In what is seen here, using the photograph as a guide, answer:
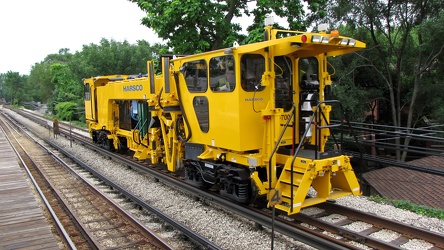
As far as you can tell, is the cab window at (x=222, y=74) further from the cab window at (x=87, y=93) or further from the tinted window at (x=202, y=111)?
the cab window at (x=87, y=93)

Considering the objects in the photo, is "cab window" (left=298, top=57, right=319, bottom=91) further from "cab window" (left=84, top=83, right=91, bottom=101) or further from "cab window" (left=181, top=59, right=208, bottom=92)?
"cab window" (left=84, top=83, right=91, bottom=101)

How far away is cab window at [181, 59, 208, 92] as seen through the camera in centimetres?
771

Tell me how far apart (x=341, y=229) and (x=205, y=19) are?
1064 centimetres

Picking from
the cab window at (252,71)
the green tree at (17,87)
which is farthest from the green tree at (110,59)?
the green tree at (17,87)

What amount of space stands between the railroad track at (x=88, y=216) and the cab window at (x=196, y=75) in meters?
3.10

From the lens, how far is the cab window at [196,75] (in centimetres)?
771

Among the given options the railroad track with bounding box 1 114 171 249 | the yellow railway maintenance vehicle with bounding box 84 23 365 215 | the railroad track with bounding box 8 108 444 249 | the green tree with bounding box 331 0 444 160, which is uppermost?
the green tree with bounding box 331 0 444 160

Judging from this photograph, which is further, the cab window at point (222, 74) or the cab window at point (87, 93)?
the cab window at point (87, 93)

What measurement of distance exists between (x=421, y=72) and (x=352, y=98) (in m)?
4.17

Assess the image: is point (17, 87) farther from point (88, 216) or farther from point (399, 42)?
point (88, 216)

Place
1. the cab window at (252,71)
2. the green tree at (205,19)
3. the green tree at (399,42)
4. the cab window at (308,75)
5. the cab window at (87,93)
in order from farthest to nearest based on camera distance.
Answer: the green tree at (399,42) < the cab window at (87,93) < the green tree at (205,19) < the cab window at (308,75) < the cab window at (252,71)

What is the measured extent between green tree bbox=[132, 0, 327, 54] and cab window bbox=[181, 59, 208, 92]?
5589mm

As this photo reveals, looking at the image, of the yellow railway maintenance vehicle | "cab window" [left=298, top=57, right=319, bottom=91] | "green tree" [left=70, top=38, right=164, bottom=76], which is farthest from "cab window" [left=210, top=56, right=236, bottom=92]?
"green tree" [left=70, top=38, right=164, bottom=76]

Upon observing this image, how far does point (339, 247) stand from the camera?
501 centimetres
